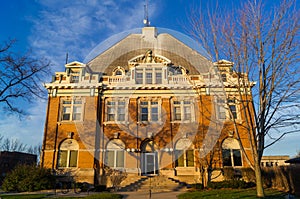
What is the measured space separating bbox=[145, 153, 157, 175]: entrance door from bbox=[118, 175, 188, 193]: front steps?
1.62m

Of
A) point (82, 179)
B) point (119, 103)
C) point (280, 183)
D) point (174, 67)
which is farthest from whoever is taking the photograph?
point (174, 67)

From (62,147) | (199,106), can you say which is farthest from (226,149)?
(62,147)

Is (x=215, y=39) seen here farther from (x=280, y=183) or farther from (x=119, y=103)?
(x=119, y=103)

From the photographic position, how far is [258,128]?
12.3 metres

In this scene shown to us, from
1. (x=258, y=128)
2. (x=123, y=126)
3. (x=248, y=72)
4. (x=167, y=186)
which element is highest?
(x=248, y=72)

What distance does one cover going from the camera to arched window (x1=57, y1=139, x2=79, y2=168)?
2144 centimetres

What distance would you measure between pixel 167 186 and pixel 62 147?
33.2 ft

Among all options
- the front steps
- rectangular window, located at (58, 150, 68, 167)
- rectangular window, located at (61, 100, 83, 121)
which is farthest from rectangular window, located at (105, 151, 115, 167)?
rectangular window, located at (61, 100, 83, 121)

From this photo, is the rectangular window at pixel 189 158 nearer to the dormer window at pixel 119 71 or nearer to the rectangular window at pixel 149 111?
the rectangular window at pixel 149 111

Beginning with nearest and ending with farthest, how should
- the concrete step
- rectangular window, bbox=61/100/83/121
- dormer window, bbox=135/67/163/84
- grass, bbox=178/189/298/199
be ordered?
grass, bbox=178/189/298/199 → the concrete step → rectangular window, bbox=61/100/83/121 → dormer window, bbox=135/67/163/84

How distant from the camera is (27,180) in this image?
18.0m

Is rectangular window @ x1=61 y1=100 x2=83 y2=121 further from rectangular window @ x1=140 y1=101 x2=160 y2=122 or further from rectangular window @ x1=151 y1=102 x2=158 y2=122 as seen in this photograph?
rectangular window @ x1=151 y1=102 x2=158 y2=122

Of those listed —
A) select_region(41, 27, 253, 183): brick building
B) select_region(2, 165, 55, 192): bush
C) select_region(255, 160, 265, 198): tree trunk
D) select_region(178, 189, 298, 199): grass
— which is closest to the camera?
select_region(255, 160, 265, 198): tree trunk

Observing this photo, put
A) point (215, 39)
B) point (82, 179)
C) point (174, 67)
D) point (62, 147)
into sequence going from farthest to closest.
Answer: point (174, 67) < point (62, 147) < point (82, 179) < point (215, 39)
